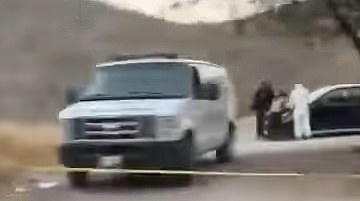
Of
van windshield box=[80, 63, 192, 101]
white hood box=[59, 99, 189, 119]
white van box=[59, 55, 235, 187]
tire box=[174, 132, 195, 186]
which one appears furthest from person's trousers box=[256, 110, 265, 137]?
tire box=[174, 132, 195, 186]

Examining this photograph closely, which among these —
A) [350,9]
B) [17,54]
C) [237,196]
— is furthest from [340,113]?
[17,54]

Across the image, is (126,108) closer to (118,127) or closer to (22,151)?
→ (118,127)

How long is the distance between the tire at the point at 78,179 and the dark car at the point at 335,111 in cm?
1035

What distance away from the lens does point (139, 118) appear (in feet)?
53.9

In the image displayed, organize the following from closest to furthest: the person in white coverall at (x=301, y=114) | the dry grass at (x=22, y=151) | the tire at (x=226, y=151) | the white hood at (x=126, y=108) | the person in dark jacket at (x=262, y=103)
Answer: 1. the white hood at (x=126, y=108)
2. the dry grass at (x=22, y=151)
3. the tire at (x=226, y=151)
4. the person in white coverall at (x=301, y=114)
5. the person in dark jacket at (x=262, y=103)

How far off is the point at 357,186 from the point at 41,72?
184 ft

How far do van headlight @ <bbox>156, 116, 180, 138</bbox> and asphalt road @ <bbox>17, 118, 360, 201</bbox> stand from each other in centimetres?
84

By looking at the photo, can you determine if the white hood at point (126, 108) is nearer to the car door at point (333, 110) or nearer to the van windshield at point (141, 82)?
the van windshield at point (141, 82)

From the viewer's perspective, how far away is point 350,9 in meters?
20.2

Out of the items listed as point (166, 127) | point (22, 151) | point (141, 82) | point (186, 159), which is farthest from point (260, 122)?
point (166, 127)

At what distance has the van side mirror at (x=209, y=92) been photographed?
18.2 metres

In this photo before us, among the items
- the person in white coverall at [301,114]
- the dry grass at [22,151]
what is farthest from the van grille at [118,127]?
the person in white coverall at [301,114]

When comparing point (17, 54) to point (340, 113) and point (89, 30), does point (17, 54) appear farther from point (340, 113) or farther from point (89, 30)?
point (340, 113)

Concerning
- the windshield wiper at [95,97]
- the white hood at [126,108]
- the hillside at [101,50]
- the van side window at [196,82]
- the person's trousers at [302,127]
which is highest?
the hillside at [101,50]
